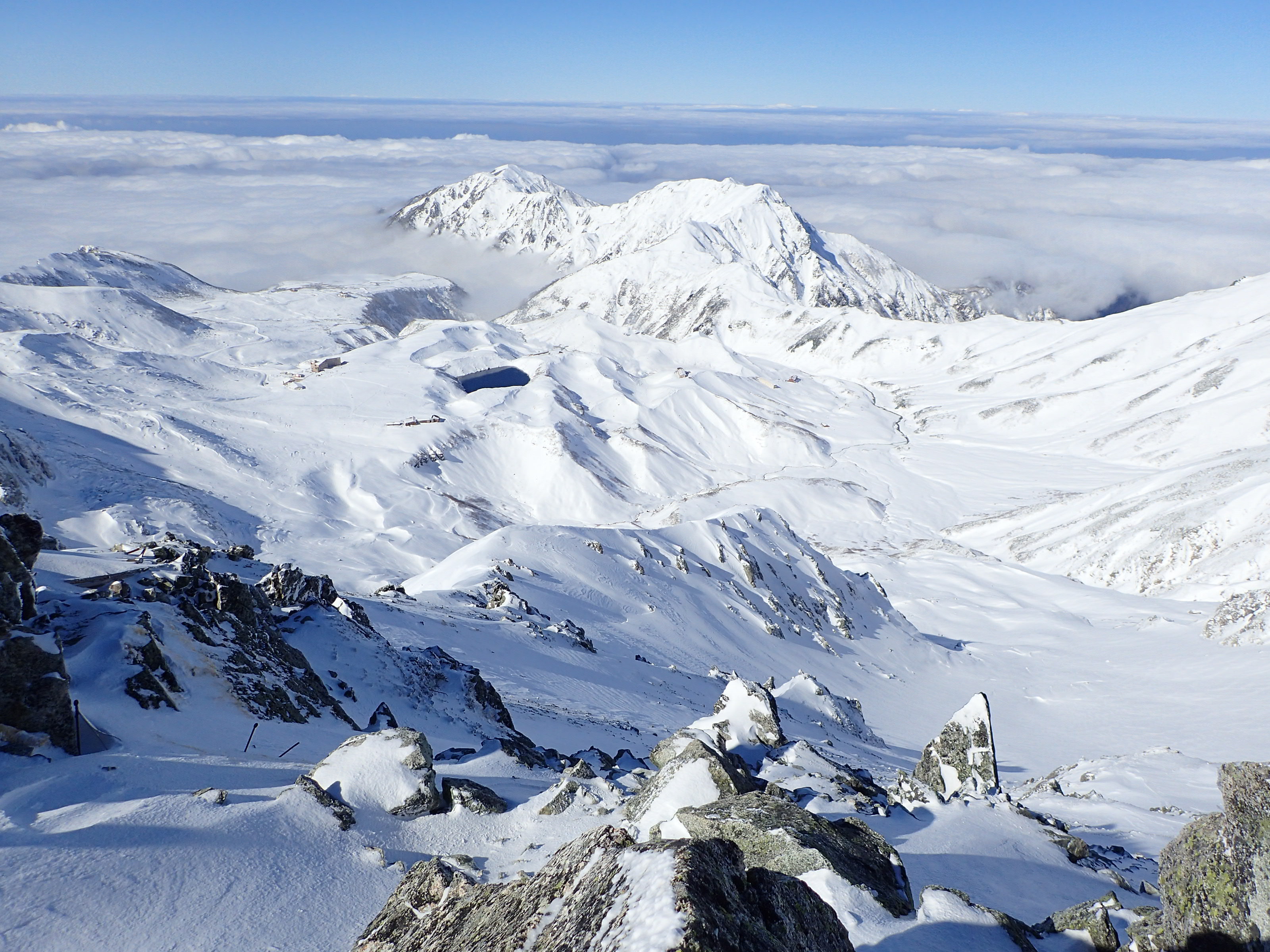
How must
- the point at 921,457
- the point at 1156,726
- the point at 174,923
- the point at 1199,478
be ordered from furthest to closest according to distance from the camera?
the point at 921,457 → the point at 1199,478 → the point at 1156,726 → the point at 174,923

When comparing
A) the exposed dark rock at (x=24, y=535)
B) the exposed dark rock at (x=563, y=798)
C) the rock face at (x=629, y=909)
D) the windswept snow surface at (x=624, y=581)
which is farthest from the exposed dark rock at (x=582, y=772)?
the exposed dark rock at (x=24, y=535)

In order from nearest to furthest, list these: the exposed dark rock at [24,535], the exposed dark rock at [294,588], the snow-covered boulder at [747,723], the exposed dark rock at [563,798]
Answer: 1. the exposed dark rock at [563,798]
2. the exposed dark rock at [24,535]
3. the snow-covered boulder at [747,723]
4. the exposed dark rock at [294,588]

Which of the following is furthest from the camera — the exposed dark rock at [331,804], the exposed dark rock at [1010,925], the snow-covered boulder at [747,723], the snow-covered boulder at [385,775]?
the snow-covered boulder at [747,723]

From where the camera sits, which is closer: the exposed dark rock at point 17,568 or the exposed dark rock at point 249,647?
the exposed dark rock at point 17,568

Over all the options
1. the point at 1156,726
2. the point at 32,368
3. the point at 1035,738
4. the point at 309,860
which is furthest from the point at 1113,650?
the point at 32,368

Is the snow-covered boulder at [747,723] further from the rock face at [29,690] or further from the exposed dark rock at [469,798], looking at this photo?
the rock face at [29,690]

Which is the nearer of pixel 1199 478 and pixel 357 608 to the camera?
pixel 357 608

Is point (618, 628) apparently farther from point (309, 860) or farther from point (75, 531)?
point (75, 531)
